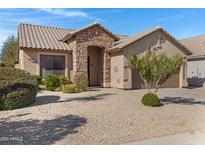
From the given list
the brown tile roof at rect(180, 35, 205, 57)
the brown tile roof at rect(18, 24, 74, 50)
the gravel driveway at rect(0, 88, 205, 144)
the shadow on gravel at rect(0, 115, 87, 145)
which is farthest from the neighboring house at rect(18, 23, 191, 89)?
the shadow on gravel at rect(0, 115, 87, 145)

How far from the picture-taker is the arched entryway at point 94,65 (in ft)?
69.7

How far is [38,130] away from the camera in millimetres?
7141

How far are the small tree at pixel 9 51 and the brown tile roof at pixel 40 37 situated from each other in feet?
35.1

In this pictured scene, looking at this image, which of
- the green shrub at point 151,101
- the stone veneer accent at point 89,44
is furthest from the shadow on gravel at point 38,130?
the stone veneer accent at point 89,44

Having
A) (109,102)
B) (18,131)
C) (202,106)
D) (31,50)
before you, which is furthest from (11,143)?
(31,50)

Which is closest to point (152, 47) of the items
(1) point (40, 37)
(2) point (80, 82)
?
(2) point (80, 82)

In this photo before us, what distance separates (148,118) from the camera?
29.5 feet

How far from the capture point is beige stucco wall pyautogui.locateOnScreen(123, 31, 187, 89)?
61.4ft

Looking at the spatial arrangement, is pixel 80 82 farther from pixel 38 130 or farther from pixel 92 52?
pixel 38 130

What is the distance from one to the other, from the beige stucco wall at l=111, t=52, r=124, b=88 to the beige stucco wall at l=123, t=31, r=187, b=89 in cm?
32

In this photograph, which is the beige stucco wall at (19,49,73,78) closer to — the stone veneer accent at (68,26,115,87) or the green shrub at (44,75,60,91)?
the stone veneer accent at (68,26,115,87)

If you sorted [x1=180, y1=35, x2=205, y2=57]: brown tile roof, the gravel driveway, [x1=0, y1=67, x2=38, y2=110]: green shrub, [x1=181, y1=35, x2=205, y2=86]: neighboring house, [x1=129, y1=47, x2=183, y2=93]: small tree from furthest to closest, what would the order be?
[x1=180, y1=35, x2=205, y2=57]: brown tile roof < [x1=181, y1=35, x2=205, y2=86]: neighboring house < [x1=129, y1=47, x2=183, y2=93]: small tree < [x1=0, y1=67, x2=38, y2=110]: green shrub < the gravel driveway

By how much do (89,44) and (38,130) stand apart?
1308 cm
